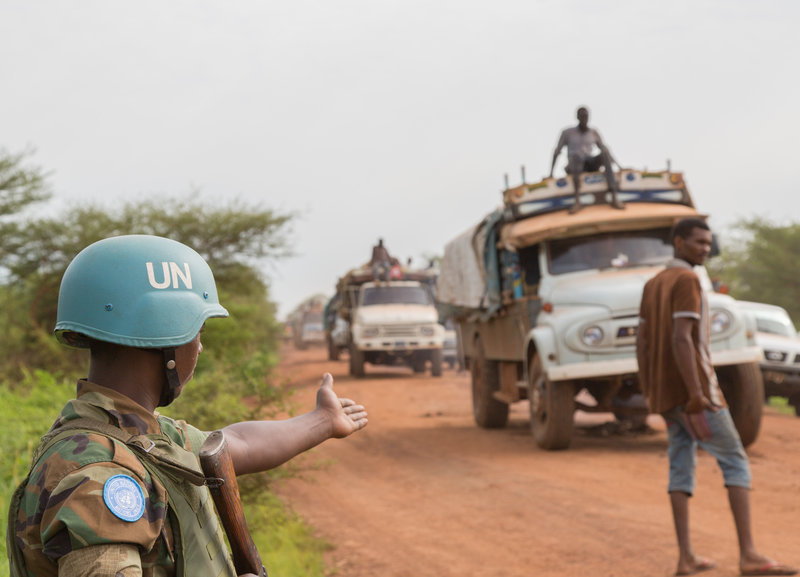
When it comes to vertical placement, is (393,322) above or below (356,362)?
above

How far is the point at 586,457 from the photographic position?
9938 mm

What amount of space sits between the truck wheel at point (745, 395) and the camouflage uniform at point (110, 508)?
8388 mm

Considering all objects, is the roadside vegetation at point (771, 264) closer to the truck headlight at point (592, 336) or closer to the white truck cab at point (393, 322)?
the white truck cab at point (393, 322)

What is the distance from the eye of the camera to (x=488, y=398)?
1307 centimetres

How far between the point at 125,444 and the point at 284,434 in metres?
0.53

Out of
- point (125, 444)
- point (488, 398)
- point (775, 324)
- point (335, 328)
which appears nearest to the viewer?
point (125, 444)

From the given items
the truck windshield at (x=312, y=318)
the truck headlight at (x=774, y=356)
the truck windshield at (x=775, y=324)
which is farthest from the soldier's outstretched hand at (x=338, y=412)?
the truck windshield at (x=312, y=318)

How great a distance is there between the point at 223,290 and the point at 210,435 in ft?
73.9

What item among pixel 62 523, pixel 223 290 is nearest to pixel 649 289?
pixel 62 523

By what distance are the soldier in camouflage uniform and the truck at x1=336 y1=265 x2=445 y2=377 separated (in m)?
20.7

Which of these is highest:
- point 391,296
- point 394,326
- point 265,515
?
point 391,296

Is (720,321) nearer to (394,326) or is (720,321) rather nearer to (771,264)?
(394,326)

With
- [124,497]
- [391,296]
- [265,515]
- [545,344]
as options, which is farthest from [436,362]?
[124,497]

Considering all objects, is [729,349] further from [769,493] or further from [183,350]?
[183,350]
